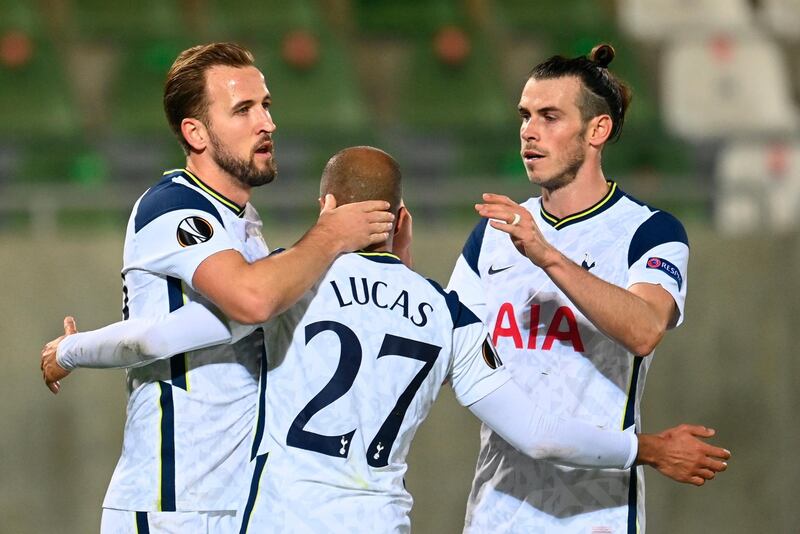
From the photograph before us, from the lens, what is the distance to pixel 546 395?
11.3 ft

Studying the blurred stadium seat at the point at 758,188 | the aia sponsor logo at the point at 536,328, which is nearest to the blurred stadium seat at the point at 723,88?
the blurred stadium seat at the point at 758,188

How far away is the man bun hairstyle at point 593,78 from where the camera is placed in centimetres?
355

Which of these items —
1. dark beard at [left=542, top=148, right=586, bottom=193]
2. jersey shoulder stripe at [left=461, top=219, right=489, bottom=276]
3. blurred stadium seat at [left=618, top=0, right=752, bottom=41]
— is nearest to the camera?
dark beard at [left=542, top=148, right=586, bottom=193]

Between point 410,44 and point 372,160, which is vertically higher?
point 410,44

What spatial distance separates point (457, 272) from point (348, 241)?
0.89 metres

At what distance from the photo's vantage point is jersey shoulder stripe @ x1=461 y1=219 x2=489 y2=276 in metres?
3.69

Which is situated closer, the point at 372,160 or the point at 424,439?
the point at 372,160

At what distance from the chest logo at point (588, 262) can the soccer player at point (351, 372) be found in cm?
56

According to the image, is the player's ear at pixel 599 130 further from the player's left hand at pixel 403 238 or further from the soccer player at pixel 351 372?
the soccer player at pixel 351 372

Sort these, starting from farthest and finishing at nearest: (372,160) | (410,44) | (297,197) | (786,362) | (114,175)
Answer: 1. (410,44)
2. (114,175)
3. (786,362)
4. (297,197)
5. (372,160)

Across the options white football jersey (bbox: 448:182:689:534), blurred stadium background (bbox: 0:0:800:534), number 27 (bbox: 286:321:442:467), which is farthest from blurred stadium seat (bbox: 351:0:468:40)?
number 27 (bbox: 286:321:442:467)

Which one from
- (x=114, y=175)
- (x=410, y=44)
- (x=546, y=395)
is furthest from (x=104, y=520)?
(x=410, y=44)

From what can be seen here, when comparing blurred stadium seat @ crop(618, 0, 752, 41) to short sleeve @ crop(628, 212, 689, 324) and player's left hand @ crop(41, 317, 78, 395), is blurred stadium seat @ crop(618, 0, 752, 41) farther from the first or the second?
player's left hand @ crop(41, 317, 78, 395)

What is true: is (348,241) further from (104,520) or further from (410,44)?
(410,44)
